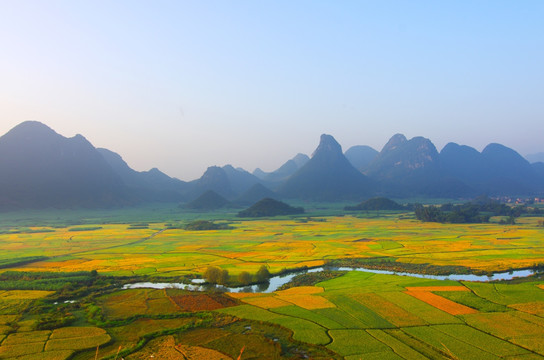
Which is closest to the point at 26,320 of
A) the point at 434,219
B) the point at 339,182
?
the point at 434,219

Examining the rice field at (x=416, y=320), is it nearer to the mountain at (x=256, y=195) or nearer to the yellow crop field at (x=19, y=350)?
the yellow crop field at (x=19, y=350)

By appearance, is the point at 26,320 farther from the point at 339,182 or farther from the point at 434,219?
the point at 339,182

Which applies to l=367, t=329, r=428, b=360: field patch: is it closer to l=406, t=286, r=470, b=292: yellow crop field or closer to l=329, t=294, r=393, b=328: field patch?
l=329, t=294, r=393, b=328: field patch

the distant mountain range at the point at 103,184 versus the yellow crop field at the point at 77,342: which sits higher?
the distant mountain range at the point at 103,184

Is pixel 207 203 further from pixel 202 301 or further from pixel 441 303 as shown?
pixel 441 303

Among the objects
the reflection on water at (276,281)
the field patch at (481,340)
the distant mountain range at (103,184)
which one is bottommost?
the reflection on water at (276,281)

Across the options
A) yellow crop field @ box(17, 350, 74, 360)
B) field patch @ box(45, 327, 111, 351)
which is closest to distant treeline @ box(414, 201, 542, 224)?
field patch @ box(45, 327, 111, 351)

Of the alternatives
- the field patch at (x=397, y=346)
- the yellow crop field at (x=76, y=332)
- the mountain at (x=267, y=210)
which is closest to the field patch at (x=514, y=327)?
the field patch at (x=397, y=346)

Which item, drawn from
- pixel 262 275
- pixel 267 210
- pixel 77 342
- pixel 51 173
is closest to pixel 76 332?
pixel 77 342
